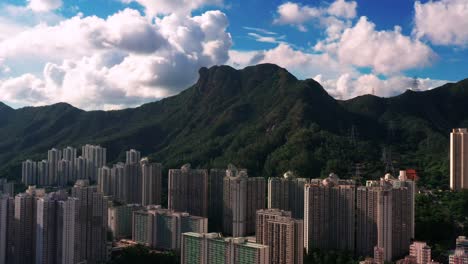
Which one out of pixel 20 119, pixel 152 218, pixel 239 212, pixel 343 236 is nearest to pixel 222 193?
pixel 239 212

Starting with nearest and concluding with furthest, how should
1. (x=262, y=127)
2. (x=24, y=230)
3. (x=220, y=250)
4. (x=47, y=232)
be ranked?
1. (x=220, y=250)
2. (x=47, y=232)
3. (x=24, y=230)
4. (x=262, y=127)

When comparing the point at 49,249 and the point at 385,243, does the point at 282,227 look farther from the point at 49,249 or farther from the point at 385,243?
the point at 49,249

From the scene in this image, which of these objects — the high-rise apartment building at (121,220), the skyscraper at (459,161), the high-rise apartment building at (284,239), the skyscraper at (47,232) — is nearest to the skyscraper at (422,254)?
the high-rise apartment building at (284,239)

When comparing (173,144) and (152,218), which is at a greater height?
(173,144)

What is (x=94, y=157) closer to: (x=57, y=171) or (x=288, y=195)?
(x=57, y=171)

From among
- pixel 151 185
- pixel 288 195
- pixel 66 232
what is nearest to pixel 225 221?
pixel 288 195

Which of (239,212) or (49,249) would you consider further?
(239,212)
